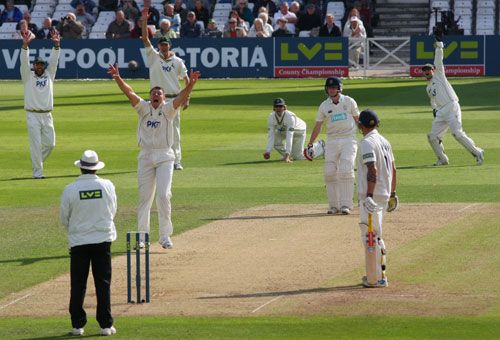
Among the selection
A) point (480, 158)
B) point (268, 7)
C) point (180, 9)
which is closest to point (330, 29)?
point (268, 7)

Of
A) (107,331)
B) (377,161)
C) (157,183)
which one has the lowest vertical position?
(107,331)

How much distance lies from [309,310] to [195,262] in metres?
3.33

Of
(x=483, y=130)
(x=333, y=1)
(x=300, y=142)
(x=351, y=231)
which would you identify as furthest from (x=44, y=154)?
(x=333, y=1)

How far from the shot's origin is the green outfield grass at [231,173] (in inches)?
547

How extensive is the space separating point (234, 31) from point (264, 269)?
104 ft

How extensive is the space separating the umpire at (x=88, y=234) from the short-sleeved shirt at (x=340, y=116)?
318 inches

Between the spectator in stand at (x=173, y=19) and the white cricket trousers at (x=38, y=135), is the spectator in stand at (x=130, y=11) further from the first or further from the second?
the white cricket trousers at (x=38, y=135)

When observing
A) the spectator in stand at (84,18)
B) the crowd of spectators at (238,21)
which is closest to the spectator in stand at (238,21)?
the crowd of spectators at (238,21)

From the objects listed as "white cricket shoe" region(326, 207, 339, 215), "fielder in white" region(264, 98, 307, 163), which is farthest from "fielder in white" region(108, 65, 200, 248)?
"fielder in white" region(264, 98, 307, 163)

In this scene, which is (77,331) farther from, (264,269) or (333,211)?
(333,211)

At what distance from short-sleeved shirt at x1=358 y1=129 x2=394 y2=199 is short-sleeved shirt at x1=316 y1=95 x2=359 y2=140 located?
5.38 metres

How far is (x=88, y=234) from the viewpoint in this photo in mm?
13555

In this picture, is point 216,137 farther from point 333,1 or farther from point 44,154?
point 333,1

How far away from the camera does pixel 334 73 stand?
1844 inches
